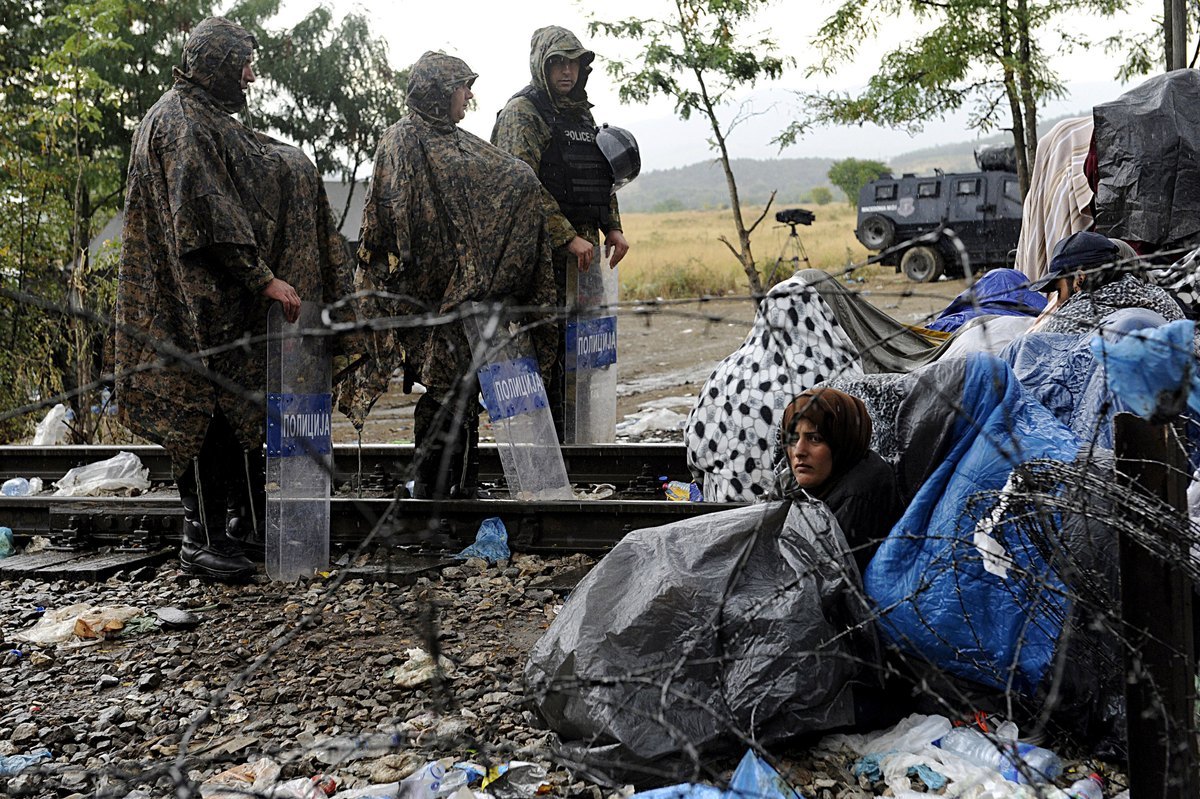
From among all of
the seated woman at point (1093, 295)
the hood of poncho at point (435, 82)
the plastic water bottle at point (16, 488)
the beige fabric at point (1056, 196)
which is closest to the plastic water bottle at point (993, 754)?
the seated woman at point (1093, 295)

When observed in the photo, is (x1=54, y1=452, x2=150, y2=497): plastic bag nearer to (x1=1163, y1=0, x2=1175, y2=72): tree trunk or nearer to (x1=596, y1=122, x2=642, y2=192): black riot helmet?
(x1=596, y1=122, x2=642, y2=192): black riot helmet

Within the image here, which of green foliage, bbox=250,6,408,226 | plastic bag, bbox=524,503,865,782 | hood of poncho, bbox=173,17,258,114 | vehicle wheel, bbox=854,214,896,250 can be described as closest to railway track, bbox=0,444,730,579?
plastic bag, bbox=524,503,865,782

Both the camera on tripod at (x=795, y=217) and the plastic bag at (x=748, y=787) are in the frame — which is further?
the camera on tripod at (x=795, y=217)

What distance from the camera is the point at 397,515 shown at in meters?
4.71

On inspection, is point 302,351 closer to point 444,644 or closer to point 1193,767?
point 444,644

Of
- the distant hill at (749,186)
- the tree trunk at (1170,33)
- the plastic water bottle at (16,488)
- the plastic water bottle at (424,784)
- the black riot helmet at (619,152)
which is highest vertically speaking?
the distant hill at (749,186)

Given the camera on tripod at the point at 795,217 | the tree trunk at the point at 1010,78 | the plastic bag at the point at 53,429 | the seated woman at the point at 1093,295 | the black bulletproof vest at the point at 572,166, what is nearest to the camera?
the seated woman at the point at 1093,295

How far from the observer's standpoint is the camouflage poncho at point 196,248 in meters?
4.96

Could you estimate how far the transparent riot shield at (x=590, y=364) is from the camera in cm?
677

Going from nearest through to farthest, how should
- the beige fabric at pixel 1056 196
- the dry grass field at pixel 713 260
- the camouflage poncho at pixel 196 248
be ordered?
the camouflage poncho at pixel 196 248
the beige fabric at pixel 1056 196
the dry grass field at pixel 713 260

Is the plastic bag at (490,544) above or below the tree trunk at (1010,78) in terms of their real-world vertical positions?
below

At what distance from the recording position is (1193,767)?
2.33 meters

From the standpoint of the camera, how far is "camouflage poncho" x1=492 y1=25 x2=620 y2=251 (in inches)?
256

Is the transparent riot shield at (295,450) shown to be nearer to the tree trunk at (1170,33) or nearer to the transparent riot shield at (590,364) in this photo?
the transparent riot shield at (590,364)
